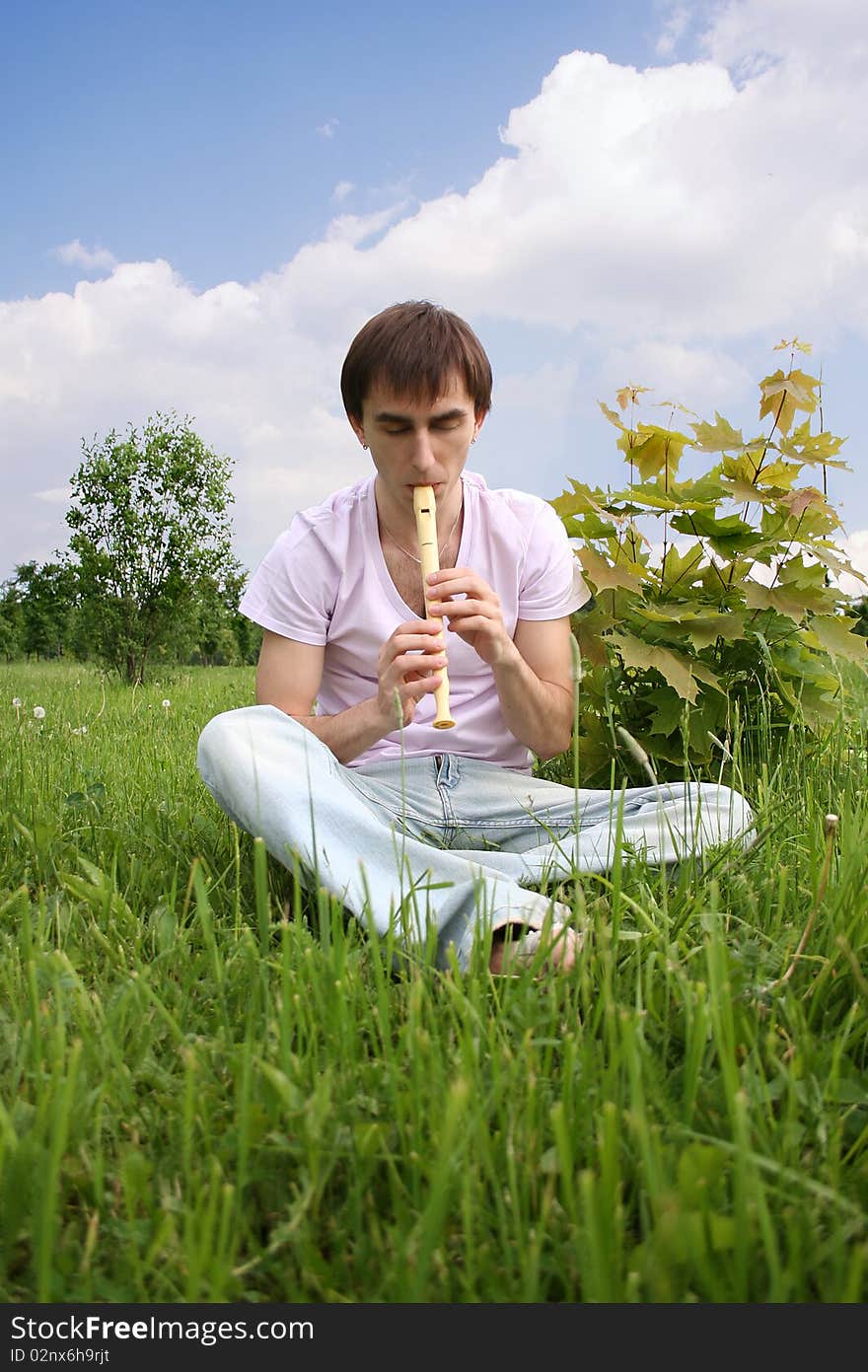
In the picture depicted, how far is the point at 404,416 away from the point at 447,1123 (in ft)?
5.80

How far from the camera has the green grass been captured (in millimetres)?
964

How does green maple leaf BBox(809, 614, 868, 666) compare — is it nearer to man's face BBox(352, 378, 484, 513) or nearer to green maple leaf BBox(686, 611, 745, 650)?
green maple leaf BBox(686, 611, 745, 650)

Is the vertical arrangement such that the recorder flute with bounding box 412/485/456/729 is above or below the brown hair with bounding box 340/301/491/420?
below

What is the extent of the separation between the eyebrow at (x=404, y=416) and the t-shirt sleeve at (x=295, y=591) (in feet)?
1.38

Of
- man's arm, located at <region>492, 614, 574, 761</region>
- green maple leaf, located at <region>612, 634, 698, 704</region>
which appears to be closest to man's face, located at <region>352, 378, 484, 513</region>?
man's arm, located at <region>492, 614, 574, 761</region>

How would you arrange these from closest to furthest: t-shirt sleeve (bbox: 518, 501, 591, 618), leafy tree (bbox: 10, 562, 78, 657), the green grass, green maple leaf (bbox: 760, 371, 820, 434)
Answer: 1. the green grass
2. t-shirt sleeve (bbox: 518, 501, 591, 618)
3. green maple leaf (bbox: 760, 371, 820, 434)
4. leafy tree (bbox: 10, 562, 78, 657)

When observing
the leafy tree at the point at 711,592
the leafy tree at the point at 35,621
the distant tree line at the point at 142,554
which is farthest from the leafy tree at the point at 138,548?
the leafy tree at the point at 35,621

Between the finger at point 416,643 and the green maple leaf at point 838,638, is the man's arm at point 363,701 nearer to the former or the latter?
the finger at point 416,643

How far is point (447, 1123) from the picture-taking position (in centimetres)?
93

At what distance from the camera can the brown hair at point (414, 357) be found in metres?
2.34

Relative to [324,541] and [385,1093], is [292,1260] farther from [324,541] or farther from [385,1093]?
[324,541]

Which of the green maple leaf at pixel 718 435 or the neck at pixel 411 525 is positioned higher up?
the green maple leaf at pixel 718 435

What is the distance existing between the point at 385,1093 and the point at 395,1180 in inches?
5.9

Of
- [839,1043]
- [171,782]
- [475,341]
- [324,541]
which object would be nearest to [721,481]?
[475,341]
